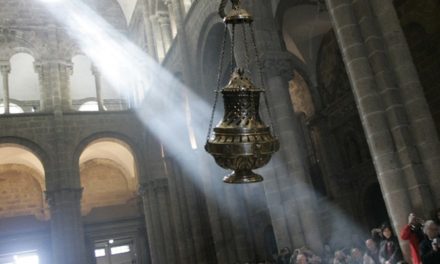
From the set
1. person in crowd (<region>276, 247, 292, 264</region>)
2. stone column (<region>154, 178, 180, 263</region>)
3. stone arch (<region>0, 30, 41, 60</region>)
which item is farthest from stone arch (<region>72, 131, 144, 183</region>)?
person in crowd (<region>276, 247, 292, 264</region>)

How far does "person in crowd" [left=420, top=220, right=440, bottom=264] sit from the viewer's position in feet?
16.8

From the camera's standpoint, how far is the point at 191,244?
14906 millimetres

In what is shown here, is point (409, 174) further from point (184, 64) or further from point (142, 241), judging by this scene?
point (142, 241)

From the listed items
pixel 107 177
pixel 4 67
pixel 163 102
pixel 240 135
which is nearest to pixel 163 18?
pixel 163 102

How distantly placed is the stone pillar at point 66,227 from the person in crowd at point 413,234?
1284 centimetres

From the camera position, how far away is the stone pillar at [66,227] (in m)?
16.1

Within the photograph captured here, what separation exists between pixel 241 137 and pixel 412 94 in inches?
124

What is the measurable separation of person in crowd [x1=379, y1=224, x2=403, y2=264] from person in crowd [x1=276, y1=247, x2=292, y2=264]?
7.31 feet

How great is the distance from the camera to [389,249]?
6332mm

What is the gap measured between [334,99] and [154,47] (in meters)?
6.81

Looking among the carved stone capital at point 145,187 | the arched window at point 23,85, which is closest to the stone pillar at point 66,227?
the carved stone capital at point 145,187

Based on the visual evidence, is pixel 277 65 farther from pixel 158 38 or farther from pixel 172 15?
pixel 158 38

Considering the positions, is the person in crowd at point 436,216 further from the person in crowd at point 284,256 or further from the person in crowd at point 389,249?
the person in crowd at point 284,256

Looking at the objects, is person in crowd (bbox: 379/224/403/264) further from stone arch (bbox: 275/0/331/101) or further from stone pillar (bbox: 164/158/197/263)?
stone pillar (bbox: 164/158/197/263)
